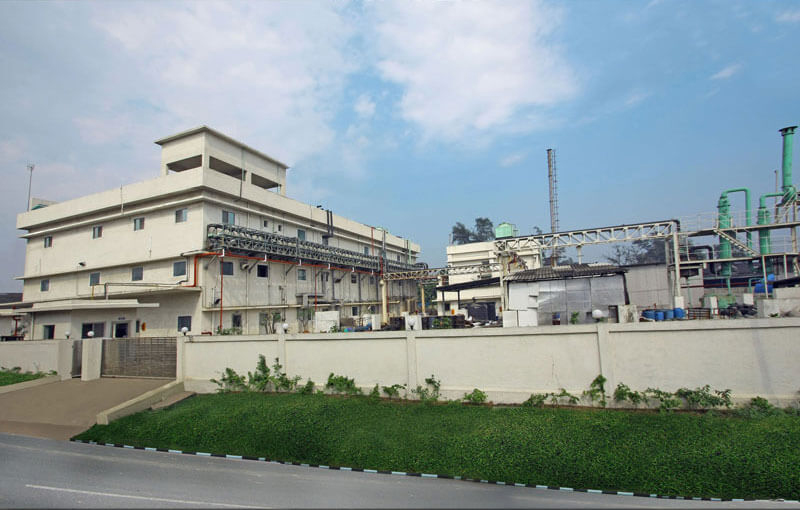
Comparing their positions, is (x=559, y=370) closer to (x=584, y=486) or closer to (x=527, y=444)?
(x=527, y=444)

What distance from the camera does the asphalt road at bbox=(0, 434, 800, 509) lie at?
6.68 m

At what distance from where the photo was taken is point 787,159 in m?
29.3

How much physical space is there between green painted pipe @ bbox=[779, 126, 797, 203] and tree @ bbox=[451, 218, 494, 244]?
56441 mm

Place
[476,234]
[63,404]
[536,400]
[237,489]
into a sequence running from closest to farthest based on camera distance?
[237,489], [536,400], [63,404], [476,234]

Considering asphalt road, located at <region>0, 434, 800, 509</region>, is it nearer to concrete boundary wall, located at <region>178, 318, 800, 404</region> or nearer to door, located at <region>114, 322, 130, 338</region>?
concrete boundary wall, located at <region>178, 318, 800, 404</region>

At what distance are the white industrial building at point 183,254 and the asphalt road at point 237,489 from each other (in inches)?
434

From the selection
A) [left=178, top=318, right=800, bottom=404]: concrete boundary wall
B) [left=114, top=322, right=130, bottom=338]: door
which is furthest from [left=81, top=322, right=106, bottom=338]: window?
[left=178, top=318, right=800, bottom=404]: concrete boundary wall

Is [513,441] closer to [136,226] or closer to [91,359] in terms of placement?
[91,359]

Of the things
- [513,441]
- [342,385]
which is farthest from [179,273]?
[513,441]

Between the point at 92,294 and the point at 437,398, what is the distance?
2219 centimetres

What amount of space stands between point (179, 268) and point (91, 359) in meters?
5.68

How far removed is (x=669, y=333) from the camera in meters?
10.4

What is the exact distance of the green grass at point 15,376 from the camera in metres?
17.8

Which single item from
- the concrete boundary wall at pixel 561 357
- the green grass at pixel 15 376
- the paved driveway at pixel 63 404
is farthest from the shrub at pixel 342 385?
the green grass at pixel 15 376
